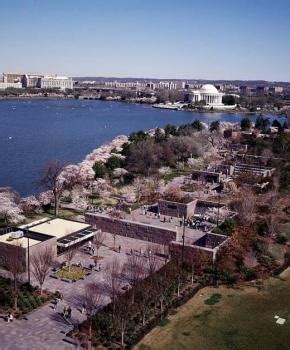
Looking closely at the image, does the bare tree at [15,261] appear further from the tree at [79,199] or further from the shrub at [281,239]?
the shrub at [281,239]

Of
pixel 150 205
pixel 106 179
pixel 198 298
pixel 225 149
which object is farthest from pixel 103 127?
pixel 198 298

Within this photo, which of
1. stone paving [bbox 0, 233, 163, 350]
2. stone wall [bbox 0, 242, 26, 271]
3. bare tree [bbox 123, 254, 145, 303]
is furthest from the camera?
Answer: stone wall [bbox 0, 242, 26, 271]

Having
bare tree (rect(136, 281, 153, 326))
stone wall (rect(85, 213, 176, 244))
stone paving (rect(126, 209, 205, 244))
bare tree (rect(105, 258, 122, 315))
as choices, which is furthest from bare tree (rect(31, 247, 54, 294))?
stone paving (rect(126, 209, 205, 244))

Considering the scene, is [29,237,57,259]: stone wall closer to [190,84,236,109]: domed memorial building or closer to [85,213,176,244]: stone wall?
[85,213,176,244]: stone wall

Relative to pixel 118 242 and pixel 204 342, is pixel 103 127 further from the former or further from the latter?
pixel 204 342

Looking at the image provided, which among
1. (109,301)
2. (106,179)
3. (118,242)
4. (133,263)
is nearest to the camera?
(109,301)
